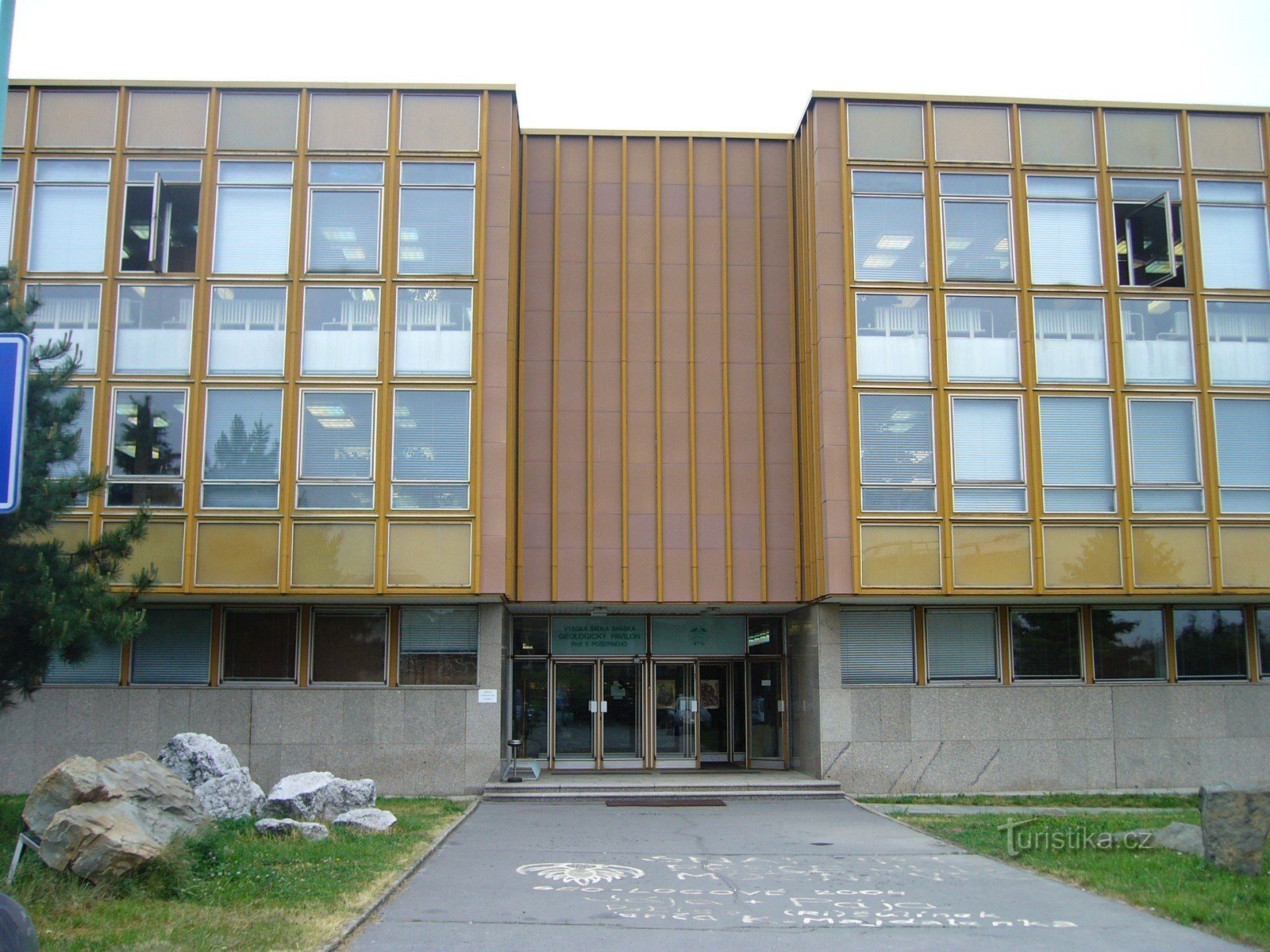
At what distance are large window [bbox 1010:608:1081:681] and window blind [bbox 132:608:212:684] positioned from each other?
48.2ft

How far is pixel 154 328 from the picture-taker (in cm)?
2056

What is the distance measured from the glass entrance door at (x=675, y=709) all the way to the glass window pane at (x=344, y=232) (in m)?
9.94

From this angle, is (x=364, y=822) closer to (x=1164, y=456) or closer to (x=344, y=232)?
(x=344, y=232)

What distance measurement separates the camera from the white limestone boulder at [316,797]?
15.5 m

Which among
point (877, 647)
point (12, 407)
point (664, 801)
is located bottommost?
point (664, 801)

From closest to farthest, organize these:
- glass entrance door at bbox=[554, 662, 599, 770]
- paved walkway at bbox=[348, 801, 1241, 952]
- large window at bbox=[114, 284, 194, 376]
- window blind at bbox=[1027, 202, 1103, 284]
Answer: paved walkway at bbox=[348, 801, 1241, 952], large window at bbox=[114, 284, 194, 376], window blind at bbox=[1027, 202, 1103, 284], glass entrance door at bbox=[554, 662, 599, 770]

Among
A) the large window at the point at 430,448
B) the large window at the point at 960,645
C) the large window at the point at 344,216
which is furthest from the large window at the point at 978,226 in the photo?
the large window at the point at 344,216

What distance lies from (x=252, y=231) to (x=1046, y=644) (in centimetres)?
1642

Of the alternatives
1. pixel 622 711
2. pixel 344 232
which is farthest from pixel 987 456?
pixel 344 232

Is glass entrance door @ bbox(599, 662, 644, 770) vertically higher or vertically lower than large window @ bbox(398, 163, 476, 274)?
lower

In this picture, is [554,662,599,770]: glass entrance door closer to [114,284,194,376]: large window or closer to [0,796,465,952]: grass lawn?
[114,284,194,376]: large window

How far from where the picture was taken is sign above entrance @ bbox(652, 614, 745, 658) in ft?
Answer: 78.6

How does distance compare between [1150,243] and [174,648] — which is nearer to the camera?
[174,648]

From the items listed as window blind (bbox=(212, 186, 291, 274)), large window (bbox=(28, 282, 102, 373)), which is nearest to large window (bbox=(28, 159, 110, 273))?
large window (bbox=(28, 282, 102, 373))
